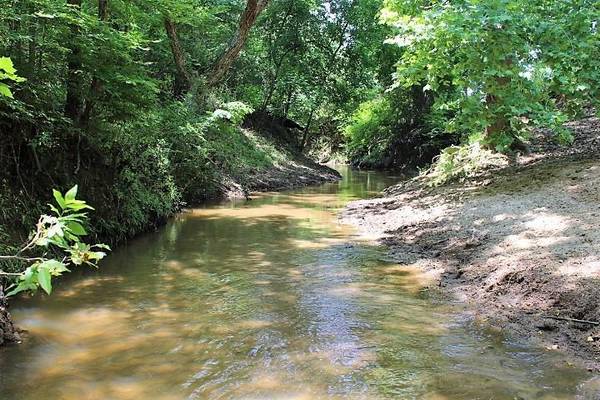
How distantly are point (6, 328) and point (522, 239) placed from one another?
617cm

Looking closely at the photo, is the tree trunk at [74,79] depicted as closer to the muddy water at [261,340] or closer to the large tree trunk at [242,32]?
the muddy water at [261,340]

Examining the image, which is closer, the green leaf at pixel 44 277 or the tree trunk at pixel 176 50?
the green leaf at pixel 44 277

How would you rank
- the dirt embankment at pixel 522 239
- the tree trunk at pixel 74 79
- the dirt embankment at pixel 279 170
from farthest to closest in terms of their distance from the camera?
the dirt embankment at pixel 279 170, the tree trunk at pixel 74 79, the dirt embankment at pixel 522 239

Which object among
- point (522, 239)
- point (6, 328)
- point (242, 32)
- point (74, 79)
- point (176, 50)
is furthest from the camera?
point (176, 50)

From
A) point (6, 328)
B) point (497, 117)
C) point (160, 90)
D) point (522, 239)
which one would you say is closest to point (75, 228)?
point (6, 328)

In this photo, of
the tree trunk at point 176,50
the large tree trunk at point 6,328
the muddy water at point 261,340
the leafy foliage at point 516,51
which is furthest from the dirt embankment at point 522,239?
the tree trunk at point 176,50

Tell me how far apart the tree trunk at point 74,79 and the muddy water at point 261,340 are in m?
2.54

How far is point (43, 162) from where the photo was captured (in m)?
8.09

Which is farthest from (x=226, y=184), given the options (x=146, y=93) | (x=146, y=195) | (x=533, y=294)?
(x=533, y=294)

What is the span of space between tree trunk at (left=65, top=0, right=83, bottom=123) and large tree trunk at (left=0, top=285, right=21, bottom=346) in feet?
13.3

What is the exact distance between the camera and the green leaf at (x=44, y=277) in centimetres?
192

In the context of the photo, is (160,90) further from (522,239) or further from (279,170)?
(279,170)

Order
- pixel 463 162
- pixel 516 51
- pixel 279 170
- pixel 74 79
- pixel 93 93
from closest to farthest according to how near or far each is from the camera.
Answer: pixel 74 79
pixel 93 93
pixel 516 51
pixel 463 162
pixel 279 170

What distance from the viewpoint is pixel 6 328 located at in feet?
16.0
